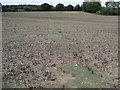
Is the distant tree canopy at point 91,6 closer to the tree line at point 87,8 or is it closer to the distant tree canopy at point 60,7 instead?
the tree line at point 87,8

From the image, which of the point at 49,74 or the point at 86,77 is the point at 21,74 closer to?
the point at 49,74

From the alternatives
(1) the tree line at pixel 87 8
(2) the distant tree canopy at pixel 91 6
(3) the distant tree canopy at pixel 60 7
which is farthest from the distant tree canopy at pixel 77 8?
(3) the distant tree canopy at pixel 60 7

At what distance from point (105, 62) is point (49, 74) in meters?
2.70

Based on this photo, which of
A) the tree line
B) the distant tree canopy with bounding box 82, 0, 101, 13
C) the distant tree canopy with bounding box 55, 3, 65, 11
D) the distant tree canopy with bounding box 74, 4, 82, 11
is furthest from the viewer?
the distant tree canopy with bounding box 74, 4, 82, 11

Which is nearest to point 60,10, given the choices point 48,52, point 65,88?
point 48,52

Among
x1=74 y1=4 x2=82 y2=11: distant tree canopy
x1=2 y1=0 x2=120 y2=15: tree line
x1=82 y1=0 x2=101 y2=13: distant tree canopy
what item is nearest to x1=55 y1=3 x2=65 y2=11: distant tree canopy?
x1=2 y1=0 x2=120 y2=15: tree line

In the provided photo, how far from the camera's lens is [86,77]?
5461mm

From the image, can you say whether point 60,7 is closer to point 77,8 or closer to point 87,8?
point 77,8

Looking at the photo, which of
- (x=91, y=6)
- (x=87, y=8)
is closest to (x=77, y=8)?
(x=87, y=8)

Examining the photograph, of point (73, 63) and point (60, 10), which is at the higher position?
point (60, 10)

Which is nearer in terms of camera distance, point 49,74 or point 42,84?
point 42,84

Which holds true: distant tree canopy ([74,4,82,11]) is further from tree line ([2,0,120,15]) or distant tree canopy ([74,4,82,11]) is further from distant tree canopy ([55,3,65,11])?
distant tree canopy ([55,3,65,11])

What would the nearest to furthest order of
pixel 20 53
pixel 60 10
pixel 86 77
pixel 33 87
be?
pixel 33 87 < pixel 86 77 < pixel 20 53 < pixel 60 10

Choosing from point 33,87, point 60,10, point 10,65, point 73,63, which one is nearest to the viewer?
point 33,87
